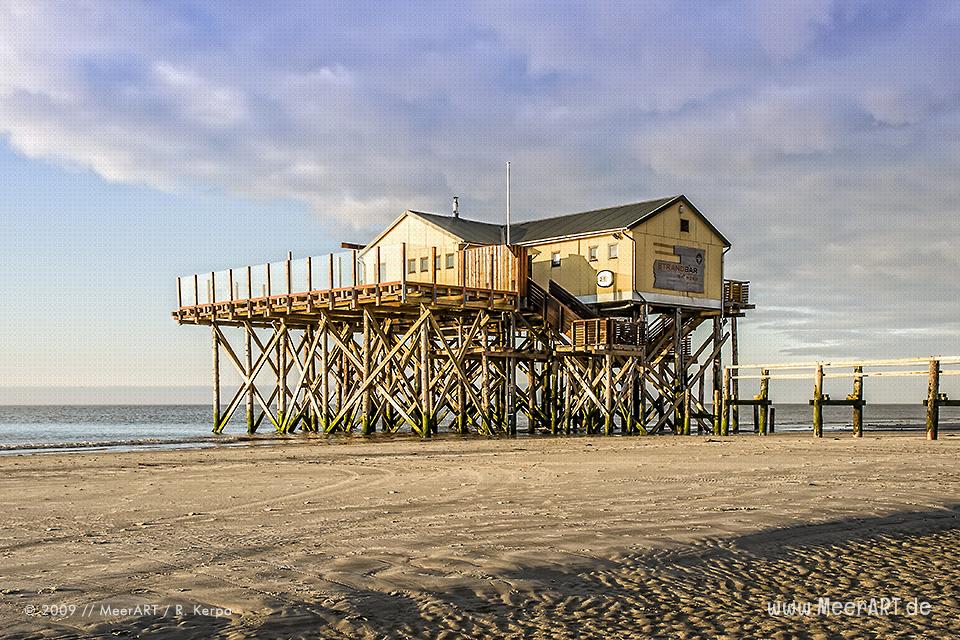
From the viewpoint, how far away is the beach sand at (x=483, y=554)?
5.62 m

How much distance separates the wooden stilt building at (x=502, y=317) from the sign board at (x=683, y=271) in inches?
2.5

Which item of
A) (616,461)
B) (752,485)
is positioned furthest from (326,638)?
(616,461)

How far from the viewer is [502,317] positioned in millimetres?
32844

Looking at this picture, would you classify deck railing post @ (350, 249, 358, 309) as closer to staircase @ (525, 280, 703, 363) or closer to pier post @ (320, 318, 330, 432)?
pier post @ (320, 318, 330, 432)

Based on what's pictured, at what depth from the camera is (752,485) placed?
11.7m

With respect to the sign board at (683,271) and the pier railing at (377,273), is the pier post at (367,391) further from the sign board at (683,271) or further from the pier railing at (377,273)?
the sign board at (683,271)

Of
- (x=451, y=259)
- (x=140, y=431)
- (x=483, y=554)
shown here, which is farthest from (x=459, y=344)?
(x=483, y=554)

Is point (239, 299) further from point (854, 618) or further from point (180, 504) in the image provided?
point (854, 618)

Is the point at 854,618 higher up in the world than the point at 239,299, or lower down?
lower down

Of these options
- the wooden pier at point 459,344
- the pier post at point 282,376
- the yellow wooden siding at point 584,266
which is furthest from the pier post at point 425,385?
the yellow wooden siding at point 584,266

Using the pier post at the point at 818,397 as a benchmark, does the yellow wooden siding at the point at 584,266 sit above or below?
above

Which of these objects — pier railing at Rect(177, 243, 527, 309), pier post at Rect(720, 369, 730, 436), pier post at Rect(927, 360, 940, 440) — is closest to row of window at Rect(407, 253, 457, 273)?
pier railing at Rect(177, 243, 527, 309)

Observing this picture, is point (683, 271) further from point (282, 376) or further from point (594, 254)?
point (282, 376)

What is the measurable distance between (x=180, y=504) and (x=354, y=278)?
64.2 ft
